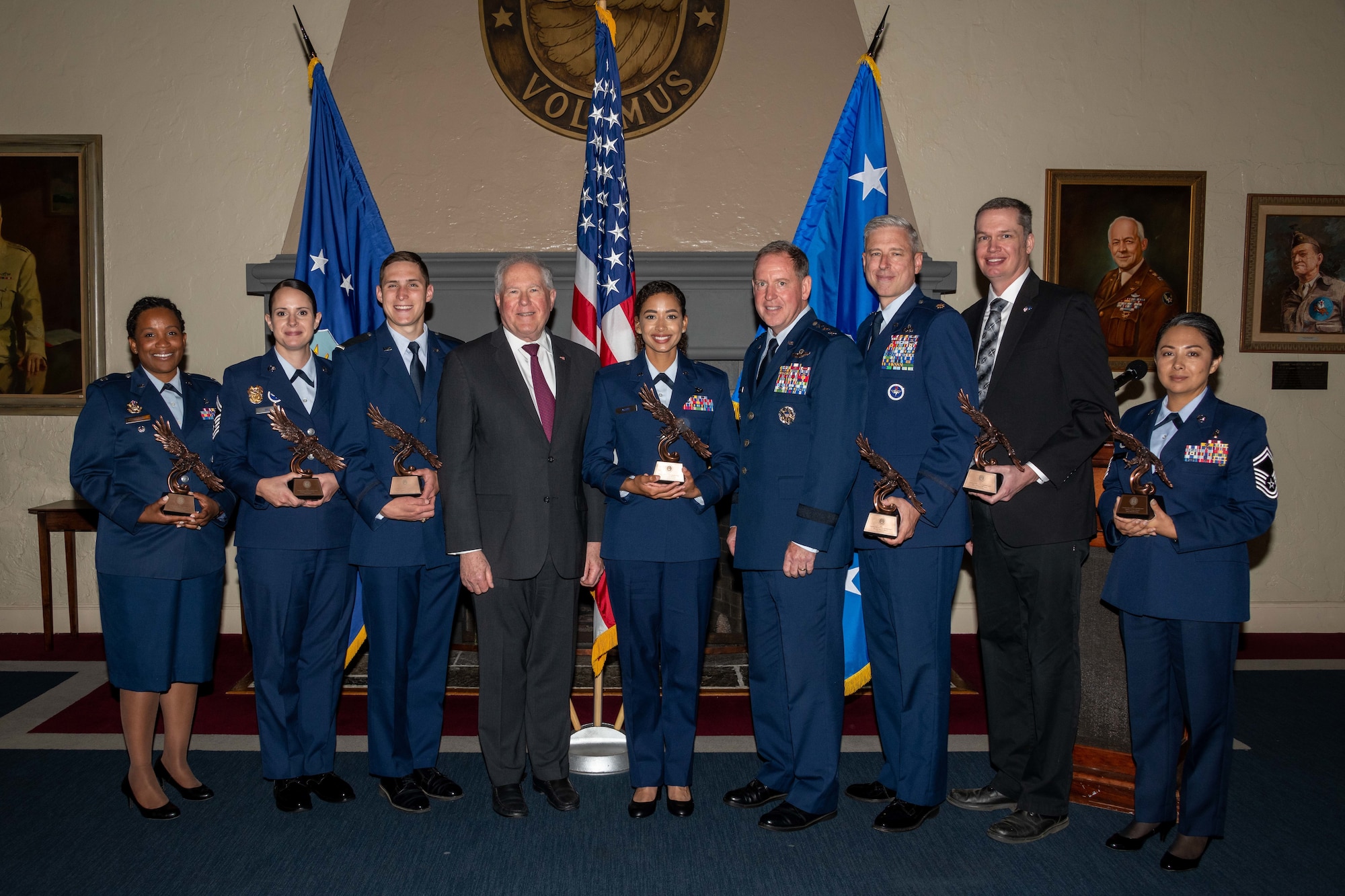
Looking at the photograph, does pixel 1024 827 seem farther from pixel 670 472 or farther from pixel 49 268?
pixel 49 268

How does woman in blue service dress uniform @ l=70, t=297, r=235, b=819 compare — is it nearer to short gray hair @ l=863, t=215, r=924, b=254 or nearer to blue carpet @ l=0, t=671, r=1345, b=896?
blue carpet @ l=0, t=671, r=1345, b=896

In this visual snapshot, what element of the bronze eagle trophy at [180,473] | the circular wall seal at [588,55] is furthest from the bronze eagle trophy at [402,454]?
the circular wall seal at [588,55]

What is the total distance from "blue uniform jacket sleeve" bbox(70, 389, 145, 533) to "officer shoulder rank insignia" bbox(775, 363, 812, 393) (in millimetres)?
2091

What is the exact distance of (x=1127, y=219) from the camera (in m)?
5.11

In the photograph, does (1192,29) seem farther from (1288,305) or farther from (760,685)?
(760,685)

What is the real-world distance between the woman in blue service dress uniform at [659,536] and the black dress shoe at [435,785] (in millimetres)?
645

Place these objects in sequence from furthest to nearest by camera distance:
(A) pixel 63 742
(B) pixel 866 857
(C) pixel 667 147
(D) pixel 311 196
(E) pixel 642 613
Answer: (C) pixel 667 147 → (D) pixel 311 196 → (A) pixel 63 742 → (E) pixel 642 613 → (B) pixel 866 857

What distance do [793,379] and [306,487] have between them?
1560 mm

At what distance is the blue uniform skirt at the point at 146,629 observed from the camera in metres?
2.78

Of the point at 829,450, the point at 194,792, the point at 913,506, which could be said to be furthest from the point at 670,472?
the point at 194,792

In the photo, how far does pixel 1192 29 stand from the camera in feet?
16.8

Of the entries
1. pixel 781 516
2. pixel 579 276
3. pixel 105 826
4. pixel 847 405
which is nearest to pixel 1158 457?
pixel 847 405

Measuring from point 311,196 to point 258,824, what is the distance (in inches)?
107

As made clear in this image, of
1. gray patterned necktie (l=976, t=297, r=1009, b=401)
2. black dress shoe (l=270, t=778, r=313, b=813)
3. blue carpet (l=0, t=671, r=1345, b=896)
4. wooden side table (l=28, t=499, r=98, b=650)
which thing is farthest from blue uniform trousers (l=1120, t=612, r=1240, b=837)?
wooden side table (l=28, t=499, r=98, b=650)
